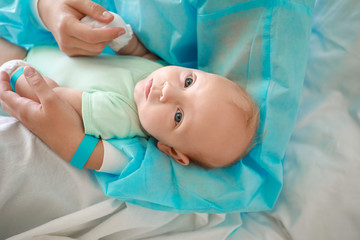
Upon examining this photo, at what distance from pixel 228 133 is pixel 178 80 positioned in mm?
188

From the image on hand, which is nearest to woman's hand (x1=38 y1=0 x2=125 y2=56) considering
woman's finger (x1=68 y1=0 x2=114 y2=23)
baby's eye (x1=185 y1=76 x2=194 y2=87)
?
woman's finger (x1=68 y1=0 x2=114 y2=23)

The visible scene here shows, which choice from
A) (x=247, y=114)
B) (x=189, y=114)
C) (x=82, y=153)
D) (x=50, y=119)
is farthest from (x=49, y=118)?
(x=247, y=114)

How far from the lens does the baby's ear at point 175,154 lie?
78 cm

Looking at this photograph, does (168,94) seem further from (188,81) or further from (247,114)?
(247,114)

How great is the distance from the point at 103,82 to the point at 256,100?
1.36 feet

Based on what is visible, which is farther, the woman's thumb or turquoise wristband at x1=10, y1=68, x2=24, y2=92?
turquoise wristband at x1=10, y1=68, x2=24, y2=92

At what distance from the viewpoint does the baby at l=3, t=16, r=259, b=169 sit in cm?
73

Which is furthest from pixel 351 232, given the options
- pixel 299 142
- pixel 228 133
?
pixel 228 133

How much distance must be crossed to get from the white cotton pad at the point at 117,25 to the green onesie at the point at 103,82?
0.05m

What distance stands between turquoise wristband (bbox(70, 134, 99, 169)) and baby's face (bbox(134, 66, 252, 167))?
0.14 metres

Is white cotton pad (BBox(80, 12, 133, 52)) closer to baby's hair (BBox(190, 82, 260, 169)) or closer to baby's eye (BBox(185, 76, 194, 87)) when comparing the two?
baby's eye (BBox(185, 76, 194, 87))

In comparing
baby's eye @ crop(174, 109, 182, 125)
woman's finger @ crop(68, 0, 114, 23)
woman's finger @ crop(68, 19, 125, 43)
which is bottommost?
baby's eye @ crop(174, 109, 182, 125)

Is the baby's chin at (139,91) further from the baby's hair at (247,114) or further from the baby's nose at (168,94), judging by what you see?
the baby's hair at (247,114)

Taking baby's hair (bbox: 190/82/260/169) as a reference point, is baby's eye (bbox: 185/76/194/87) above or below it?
above
